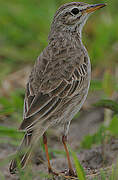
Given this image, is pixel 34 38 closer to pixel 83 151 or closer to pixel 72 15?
pixel 72 15

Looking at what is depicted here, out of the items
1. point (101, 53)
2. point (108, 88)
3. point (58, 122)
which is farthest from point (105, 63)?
point (58, 122)

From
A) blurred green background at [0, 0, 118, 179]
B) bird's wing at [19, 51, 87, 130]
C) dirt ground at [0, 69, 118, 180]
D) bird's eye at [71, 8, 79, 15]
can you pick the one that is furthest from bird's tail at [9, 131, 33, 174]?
blurred green background at [0, 0, 118, 179]

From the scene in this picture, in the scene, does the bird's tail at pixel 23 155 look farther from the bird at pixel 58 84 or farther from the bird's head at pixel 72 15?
the bird's head at pixel 72 15

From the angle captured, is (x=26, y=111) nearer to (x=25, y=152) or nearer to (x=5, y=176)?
(x=25, y=152)

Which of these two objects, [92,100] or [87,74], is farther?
[92,100]

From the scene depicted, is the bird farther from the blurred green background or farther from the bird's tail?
the blurred green background

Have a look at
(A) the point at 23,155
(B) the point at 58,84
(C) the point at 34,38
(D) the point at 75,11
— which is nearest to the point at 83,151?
(B) the point at 58,84
